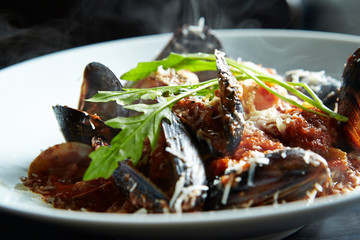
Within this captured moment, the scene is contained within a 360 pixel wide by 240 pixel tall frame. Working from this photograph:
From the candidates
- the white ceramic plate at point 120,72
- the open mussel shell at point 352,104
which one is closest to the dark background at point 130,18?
the white ceramic plate at point 120,72

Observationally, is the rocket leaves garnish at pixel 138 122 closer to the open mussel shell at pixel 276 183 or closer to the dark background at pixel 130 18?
the open mussel shell at pixel 276 183

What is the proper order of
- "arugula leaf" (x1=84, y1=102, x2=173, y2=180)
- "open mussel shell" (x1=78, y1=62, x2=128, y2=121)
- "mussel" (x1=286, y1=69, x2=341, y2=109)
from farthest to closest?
"mussel" (x1=286, y1=69, x2=341, y2=109)
"open mussel shell" (x1=78, y1=62, x2=128, y2=121)
"arugula leaf" (x1=84, y1=102, x2=173, y2=180)

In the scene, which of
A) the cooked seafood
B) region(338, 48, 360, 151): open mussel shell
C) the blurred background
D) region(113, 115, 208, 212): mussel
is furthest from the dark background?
region(338, 48, 360, 151): open mussel shell

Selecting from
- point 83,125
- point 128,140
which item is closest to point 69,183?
point 83,125

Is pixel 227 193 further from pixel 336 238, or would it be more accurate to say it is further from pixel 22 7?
pixel 22 7

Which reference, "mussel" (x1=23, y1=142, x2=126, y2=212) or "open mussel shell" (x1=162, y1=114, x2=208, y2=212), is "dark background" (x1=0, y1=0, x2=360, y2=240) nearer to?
"mussel" (x1=23, y1=142, x2=126, y2=212)

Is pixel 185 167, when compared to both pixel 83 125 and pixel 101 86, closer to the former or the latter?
pixel 83 125
